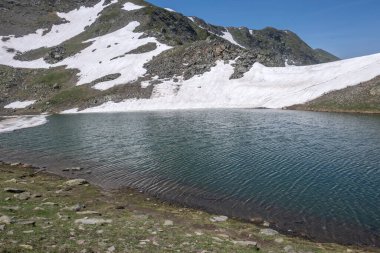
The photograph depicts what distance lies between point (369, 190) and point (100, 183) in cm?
2028

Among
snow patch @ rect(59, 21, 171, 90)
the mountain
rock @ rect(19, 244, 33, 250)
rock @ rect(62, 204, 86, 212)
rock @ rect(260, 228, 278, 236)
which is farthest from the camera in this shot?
snow patch @ rect(59, 21, 171, 90)

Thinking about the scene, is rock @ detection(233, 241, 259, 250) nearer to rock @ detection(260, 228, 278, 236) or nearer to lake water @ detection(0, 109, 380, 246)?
rock @ detection(260, 228, 278, 236)

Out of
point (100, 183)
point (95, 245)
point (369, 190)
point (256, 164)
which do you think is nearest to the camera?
point (95, 245)

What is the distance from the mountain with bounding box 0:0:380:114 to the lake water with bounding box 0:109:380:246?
30484 mm

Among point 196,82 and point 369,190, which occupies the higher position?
point 196,82

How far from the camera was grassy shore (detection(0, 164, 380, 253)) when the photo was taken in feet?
47.5

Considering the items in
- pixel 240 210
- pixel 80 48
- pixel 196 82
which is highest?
pixel 80 48

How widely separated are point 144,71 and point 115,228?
10087 centimetres

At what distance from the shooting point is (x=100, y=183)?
30.4 m

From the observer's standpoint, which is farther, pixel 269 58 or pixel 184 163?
pixel 269 58

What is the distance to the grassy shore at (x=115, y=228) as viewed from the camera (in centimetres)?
1448

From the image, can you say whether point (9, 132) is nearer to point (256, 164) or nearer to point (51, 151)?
point (51, 151)

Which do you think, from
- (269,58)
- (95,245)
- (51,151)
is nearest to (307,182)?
(95,245)

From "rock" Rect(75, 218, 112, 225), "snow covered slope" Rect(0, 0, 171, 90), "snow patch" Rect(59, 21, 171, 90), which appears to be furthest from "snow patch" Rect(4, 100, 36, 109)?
"rock" Rect(75, 218, 112, 225)
